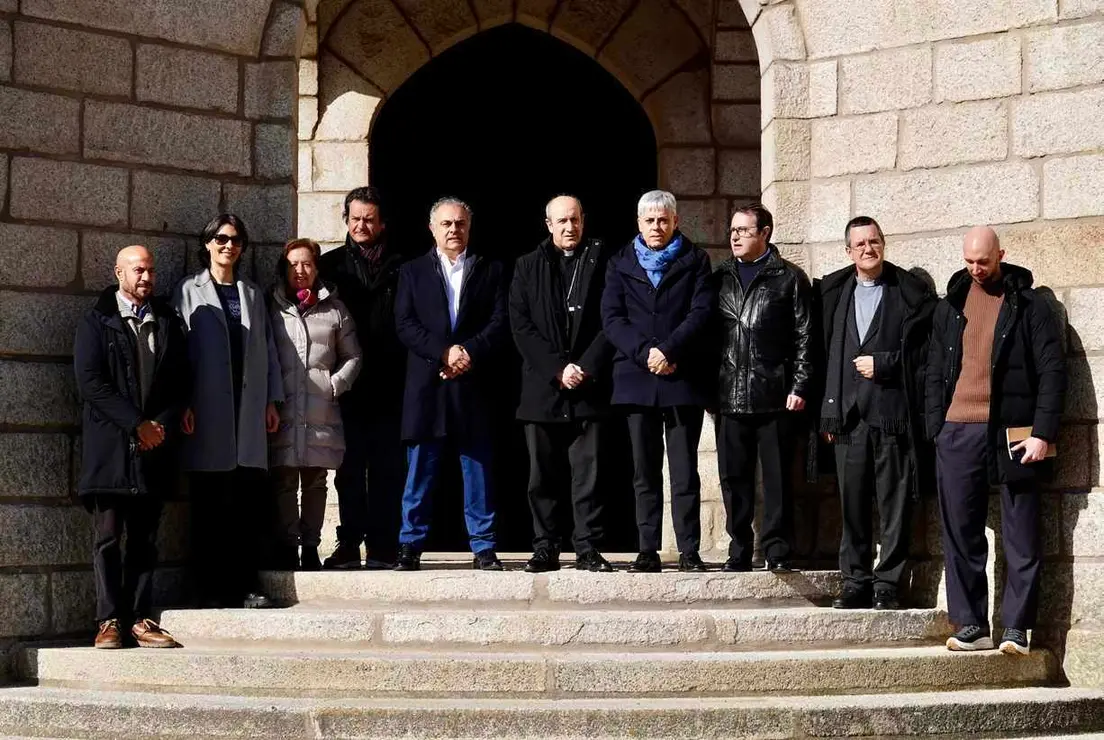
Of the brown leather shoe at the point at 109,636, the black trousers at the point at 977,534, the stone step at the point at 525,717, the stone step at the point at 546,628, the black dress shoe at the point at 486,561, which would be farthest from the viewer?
the black dress shoe at the point at 486,561

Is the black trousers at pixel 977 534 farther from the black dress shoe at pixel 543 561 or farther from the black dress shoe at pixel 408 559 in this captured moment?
the black dress shoe at pixel 408 559

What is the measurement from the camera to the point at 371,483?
25.7 ft

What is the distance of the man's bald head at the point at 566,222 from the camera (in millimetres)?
7570

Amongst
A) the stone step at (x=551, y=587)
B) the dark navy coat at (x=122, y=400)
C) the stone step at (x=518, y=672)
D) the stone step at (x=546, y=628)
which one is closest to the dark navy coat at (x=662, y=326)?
the stone step at (x=551, y=587)

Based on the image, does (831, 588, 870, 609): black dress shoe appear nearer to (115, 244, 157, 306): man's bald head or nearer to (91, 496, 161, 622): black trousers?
(91, 496, 161, 622): black trousers

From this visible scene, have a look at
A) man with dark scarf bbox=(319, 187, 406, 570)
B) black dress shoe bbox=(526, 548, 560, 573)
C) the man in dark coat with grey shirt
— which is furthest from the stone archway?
black dress shoe bbox=(526, 548, 560, 573)

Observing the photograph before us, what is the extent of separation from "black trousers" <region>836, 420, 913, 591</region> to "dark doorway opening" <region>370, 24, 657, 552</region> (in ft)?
13.5

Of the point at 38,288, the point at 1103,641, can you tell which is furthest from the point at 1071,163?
the point at 38,288

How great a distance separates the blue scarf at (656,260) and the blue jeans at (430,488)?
40.9 inches

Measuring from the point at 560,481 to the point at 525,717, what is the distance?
1.55 metres

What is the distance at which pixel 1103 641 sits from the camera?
714 cm

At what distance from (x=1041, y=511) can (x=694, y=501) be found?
4.89 ft

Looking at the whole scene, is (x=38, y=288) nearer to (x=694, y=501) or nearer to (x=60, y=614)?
(x=60, y=614)

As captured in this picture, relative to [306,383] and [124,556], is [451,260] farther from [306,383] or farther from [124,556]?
[124,556]
